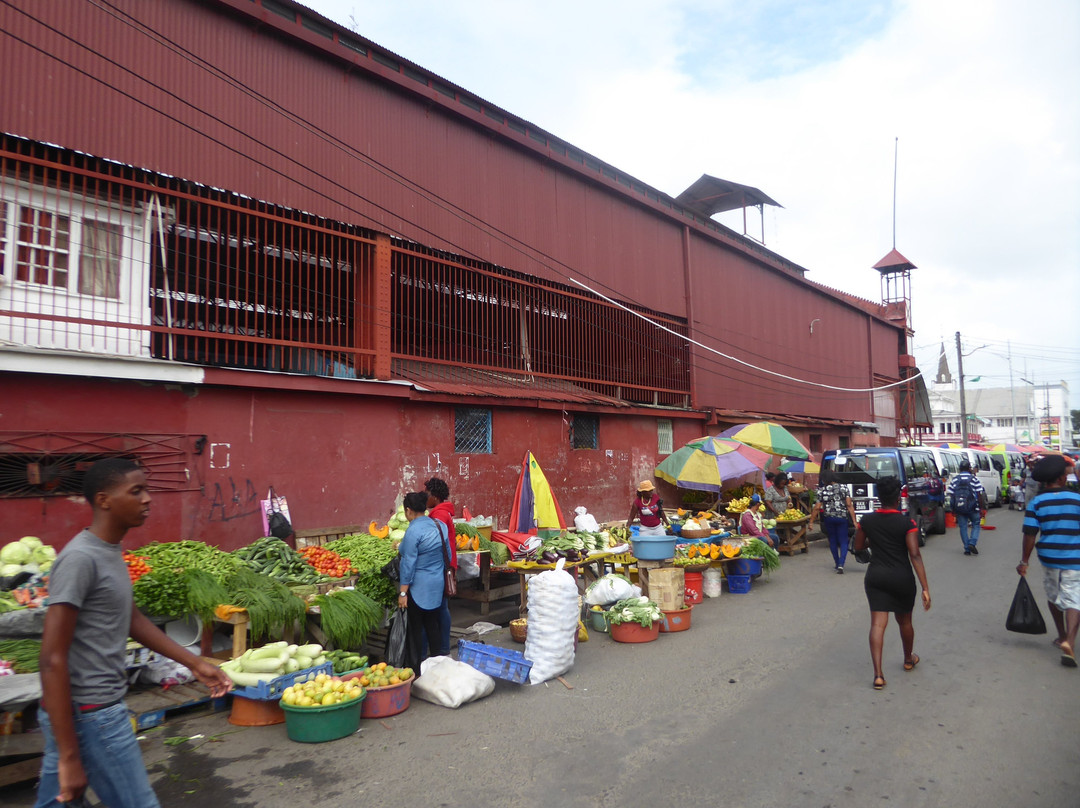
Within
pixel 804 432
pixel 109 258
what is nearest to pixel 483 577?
pixel 109 258

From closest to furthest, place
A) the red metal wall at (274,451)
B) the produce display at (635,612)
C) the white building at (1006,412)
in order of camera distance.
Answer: the red metal wall at (274,451) → the produce display at (635,612) → the white building at (1006,412)

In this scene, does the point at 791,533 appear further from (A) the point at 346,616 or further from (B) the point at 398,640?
(A) the point at 346,616

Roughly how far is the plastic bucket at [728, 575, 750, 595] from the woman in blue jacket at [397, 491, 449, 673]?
238 inches

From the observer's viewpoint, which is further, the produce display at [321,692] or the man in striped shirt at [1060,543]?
the man in striped shirt at [1060,543]

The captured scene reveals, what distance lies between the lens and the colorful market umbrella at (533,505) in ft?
39.3

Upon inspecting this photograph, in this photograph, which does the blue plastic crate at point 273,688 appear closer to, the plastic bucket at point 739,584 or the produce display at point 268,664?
the produce display at point 268,664

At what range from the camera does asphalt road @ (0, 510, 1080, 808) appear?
14.1ft

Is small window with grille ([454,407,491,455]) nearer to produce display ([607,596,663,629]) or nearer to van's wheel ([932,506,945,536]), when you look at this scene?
produce display ([607,596,663,629])

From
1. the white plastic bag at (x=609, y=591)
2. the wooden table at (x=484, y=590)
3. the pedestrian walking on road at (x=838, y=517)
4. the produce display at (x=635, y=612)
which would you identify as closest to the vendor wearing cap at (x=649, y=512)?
the white plastic bag at (x=609, y=591)

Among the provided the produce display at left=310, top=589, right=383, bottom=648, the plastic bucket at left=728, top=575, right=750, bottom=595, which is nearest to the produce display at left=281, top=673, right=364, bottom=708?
the produce display at left=310, top=589, right=383, bottom=648

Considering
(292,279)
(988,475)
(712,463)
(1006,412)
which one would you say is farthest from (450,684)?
(1006,412)

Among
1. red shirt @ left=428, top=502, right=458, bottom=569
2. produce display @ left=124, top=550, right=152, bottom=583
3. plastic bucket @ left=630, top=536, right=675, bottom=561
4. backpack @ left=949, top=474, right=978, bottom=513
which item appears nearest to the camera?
produce display @ left=124, top=550, right=152, bottom=583

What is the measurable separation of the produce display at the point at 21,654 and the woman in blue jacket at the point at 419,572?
2.78 metres

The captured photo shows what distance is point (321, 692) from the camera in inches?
209
